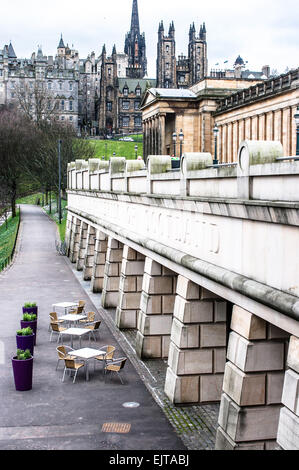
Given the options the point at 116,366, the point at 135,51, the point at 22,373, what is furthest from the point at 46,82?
the point at 22,373

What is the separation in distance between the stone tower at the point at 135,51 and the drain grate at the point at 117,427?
15567 cm

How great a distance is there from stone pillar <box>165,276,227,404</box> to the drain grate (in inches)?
62.0

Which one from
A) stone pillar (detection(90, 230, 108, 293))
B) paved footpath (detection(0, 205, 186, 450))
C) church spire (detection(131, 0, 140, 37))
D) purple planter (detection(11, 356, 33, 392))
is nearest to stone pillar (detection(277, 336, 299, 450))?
paved footpath (detection(0, 205, 186, 450))

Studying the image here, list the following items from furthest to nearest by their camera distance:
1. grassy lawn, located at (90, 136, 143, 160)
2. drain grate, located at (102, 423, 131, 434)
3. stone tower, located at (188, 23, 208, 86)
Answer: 1. stone tower, located at (188, 23, 208, 86)
2. grassy lawn, located at (90, 136, 143, 160)
3. drain grate, located at (102, 423, 131, 434)

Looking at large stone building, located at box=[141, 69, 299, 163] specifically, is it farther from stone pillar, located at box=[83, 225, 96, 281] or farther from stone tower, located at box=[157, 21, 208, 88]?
stone tower, located at box=[157, 21, 208, 88]

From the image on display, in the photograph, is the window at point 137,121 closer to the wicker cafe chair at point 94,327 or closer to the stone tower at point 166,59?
the stone tower at point 166,59

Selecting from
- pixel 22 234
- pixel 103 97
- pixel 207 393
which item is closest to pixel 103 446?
pixel 207 393

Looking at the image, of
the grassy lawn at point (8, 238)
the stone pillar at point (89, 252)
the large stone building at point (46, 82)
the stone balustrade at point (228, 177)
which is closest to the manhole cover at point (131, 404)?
the stone balustrade at point (228, 177)

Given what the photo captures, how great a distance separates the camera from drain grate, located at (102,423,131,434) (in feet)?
40.1

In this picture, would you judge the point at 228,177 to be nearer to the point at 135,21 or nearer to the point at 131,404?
the point at 131,404

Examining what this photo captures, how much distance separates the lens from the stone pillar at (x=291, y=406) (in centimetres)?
818

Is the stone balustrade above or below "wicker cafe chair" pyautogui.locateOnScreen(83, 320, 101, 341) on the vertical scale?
above

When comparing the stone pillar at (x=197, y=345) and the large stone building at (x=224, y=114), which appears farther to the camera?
the large stone building at (x=224, y=114)
